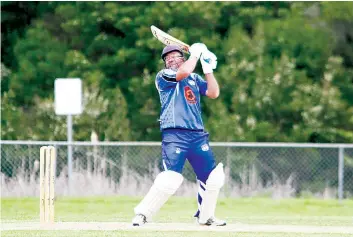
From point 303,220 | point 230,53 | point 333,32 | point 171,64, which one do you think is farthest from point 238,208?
point 333,32

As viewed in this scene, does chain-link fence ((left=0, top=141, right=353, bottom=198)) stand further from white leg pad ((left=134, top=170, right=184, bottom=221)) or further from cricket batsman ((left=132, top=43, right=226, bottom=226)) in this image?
white leg pad ((left=134, top=170, right=184, bottom=221))

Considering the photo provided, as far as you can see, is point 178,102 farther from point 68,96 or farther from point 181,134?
point 68,96

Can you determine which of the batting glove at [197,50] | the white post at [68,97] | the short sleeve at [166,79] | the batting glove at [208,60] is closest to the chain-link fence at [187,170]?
the white post at [68,97]

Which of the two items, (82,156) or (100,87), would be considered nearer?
(82,156)

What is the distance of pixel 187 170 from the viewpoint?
70.8 feet

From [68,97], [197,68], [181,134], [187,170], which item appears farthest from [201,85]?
[197,68]

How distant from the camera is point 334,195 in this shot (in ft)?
71.6

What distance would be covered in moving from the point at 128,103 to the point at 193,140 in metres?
19.2

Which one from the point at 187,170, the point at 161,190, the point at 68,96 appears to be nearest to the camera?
the point at 161,190

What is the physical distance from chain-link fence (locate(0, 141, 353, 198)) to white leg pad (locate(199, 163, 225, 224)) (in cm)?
840

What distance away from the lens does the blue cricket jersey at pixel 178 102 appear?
1178 cm

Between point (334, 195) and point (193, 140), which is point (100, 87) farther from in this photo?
point (193, 140)

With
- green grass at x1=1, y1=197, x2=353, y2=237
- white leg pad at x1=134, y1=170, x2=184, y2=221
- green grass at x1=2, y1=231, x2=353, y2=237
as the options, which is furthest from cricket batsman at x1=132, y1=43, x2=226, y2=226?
green grass at x1=1, y1=197, x2=353, y2=237

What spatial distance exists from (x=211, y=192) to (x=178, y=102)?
102 cm
